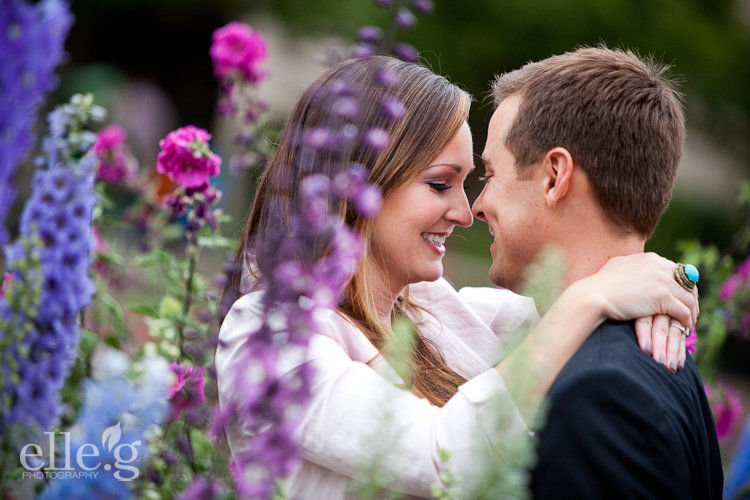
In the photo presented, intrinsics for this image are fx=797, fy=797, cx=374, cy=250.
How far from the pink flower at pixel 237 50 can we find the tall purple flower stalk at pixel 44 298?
1.97 m

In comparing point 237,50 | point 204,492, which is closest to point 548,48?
point 237,50

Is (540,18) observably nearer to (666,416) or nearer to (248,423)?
(666,416)

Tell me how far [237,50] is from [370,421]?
1.88 m

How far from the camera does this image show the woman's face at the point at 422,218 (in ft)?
8.12

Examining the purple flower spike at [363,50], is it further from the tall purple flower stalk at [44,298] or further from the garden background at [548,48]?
the garden background at [548,48]

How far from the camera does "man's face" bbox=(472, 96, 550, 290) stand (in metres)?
2.46

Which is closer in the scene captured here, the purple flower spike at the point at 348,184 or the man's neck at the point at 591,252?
the purple flower spike at the point at 348,184

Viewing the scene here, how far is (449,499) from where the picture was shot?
1.30 meters

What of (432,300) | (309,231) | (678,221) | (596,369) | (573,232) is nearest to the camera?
(309,231)

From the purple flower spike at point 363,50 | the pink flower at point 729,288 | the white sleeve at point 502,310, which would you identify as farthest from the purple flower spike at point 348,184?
the pink flower at point 729,288

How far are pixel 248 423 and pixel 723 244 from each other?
8.46m

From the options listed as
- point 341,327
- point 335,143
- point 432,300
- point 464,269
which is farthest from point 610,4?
point 335,143

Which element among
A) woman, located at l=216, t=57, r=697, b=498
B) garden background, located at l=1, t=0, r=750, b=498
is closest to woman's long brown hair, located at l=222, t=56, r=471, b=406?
woman, located at l=216, t=57, r=697, b=498

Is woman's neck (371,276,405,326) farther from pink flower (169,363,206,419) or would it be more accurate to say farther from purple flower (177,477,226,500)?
purple flower (177,477,226,500)
